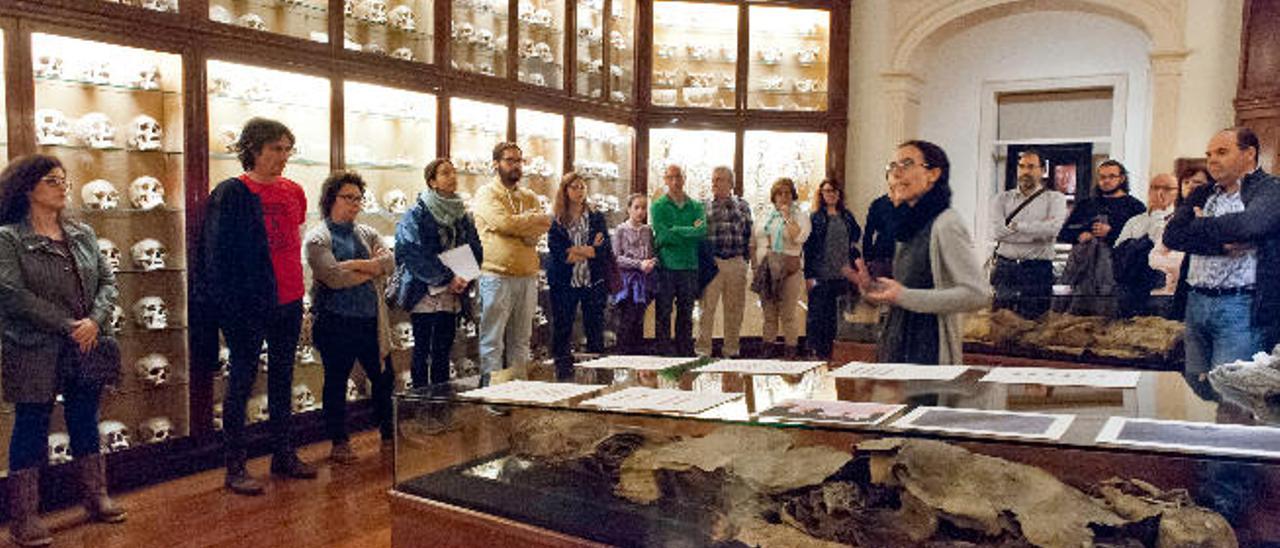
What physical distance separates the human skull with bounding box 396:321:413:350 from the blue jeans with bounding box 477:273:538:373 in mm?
765

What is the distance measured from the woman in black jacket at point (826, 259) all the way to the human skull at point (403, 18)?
347 centimetres

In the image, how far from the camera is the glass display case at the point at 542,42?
7.46m

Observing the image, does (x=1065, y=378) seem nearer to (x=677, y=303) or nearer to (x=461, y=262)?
(x=461, y=262)

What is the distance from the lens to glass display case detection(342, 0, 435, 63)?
5.88 m

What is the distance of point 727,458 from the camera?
188 centimetres

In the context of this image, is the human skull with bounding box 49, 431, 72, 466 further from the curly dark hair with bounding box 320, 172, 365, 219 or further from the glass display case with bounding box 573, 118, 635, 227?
the glass display case with bounding box 573, 118, 635, 227

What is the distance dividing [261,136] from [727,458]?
10.4ft

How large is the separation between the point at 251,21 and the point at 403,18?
126 centimetres

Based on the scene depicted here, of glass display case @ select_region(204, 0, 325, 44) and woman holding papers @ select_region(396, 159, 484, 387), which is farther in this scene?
woman holding papers @ select_region(396, 159, 484, 387)

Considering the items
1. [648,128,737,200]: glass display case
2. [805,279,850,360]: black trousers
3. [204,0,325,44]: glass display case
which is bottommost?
[805,279,850,360]: black trousers

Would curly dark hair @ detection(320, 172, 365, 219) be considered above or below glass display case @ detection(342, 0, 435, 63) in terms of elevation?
below

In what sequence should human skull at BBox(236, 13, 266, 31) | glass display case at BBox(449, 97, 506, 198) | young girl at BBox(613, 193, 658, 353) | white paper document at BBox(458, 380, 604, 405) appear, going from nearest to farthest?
white paper document at BBox(458, 380, 604, 405)
human skull at BBox(236, 13, 266, 31)
glass display case at BBox(449, 97, 506, 198)
young girl at BBox(613, 193, 658, 353)

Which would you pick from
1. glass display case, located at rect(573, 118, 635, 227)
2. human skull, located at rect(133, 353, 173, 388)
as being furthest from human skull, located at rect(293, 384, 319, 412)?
glass display case, located at rect(573, 118, 635, 227)

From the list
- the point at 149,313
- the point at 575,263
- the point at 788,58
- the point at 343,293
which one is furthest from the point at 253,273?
the point at 788,58
